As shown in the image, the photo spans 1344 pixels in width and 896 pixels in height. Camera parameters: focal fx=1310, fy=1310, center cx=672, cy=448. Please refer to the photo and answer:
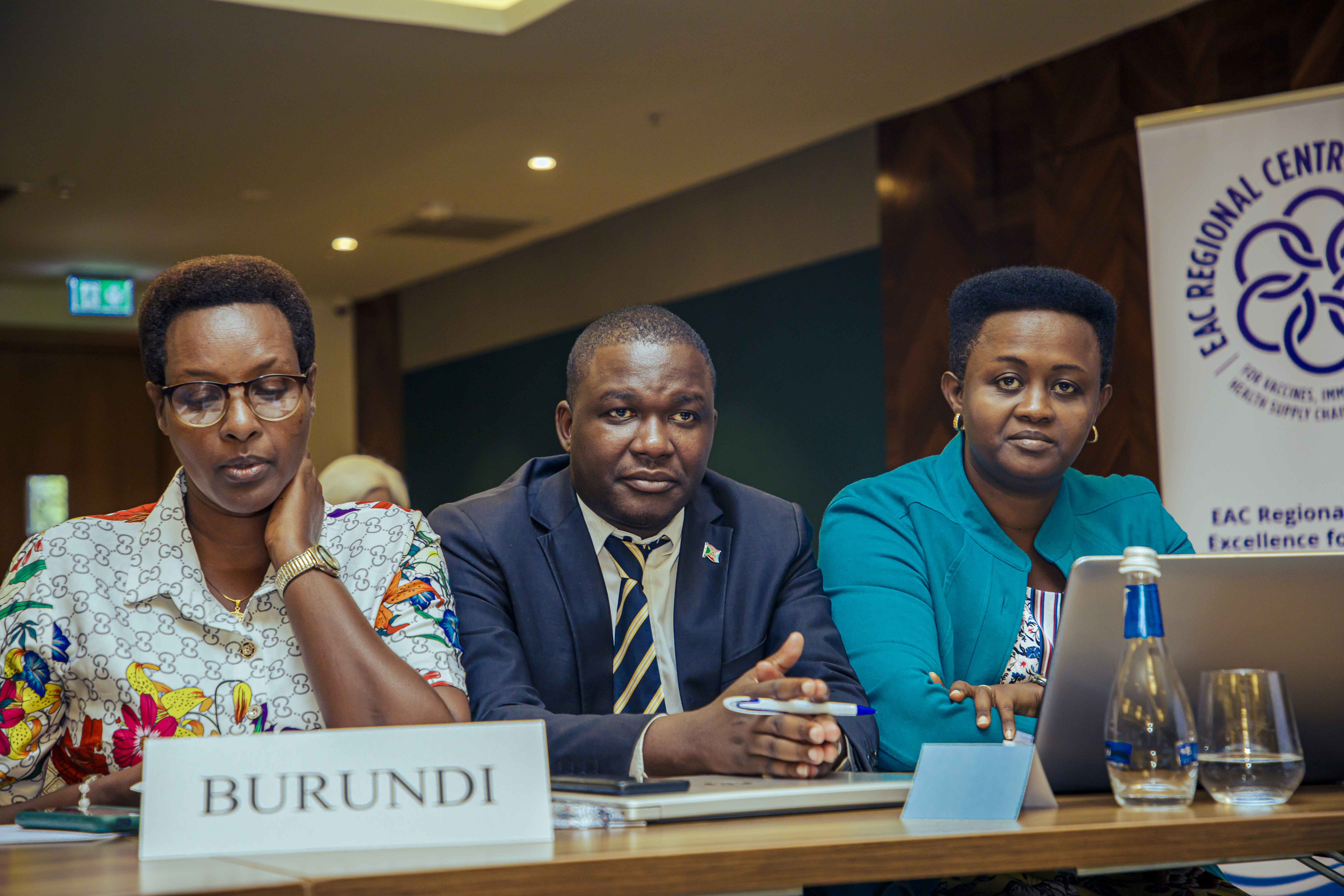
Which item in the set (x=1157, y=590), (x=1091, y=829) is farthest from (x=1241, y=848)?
(x=1157, y=590)

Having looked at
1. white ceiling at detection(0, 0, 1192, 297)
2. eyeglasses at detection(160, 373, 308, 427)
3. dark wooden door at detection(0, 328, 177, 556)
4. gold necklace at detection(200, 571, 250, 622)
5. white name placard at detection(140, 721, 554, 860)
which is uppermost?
white ceiling at detection(0, 0, 1192, 297)

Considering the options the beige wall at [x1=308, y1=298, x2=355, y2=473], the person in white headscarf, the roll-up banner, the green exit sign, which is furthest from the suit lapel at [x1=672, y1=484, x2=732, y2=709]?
the beige wall at [x1=308, y1=298, x2=355, y2=473]

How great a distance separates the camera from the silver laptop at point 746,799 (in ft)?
3.54

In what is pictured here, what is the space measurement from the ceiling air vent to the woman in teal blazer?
5.53 metres

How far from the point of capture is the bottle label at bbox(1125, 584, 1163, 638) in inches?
46.8

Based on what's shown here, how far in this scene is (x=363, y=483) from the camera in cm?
378

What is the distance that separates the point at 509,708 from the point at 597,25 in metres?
3.62

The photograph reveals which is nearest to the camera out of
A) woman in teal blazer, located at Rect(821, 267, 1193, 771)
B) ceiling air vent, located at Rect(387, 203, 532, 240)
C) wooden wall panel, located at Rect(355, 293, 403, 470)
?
woman in teal blazer, located at Rect(821, 267, 1193, 771)

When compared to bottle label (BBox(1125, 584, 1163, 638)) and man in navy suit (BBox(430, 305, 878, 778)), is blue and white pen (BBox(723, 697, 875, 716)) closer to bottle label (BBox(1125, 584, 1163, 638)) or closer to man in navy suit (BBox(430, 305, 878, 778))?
bottle label (BBox(1125, 584, 1163, 638))

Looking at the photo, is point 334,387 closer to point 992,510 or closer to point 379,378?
point 379,378

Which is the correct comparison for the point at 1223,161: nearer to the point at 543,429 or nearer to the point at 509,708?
the point at 509,708

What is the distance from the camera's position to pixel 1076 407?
6.29 feet

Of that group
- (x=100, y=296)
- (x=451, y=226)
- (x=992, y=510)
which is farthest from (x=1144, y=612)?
(x=100, y=296)

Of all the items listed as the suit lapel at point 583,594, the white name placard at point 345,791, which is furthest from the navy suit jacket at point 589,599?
the white name placard at point 345,791
